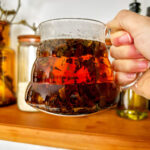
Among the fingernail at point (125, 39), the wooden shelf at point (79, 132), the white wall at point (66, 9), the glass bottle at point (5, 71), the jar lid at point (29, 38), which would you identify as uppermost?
the white wall at point (66, 9)

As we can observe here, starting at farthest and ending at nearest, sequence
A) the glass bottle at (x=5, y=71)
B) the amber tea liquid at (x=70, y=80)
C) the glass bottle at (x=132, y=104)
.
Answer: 1. the glass bottle at (x=5, y=71)
2. the glass bottle at (x=132, y=104)
3. the amber tea liquid at (x=70, y=80)

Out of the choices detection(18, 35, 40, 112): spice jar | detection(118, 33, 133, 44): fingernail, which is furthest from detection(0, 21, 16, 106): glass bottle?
detection(118, 33, 133, 44): fingernail

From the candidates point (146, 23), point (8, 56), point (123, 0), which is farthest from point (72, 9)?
point (146, 23)

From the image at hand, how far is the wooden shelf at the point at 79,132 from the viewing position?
35 centimetres

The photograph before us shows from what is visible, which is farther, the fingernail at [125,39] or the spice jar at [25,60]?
the spice jar at [25,60]

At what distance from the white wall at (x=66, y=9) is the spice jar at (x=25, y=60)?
0.18m

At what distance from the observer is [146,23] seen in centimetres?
30

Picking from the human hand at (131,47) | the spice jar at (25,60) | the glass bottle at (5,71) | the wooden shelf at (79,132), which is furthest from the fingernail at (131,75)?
the glass bottle at (5,71)

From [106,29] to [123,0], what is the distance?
0.39 meters

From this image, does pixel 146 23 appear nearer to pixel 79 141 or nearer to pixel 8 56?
pixel 79 141

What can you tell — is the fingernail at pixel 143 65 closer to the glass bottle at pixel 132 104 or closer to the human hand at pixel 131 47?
the human hand at pixel 131 47

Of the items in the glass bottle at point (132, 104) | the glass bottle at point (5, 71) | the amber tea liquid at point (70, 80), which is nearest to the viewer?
the amber tea liquid at point (70, 80)

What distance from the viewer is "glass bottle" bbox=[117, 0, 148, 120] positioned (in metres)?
0.51

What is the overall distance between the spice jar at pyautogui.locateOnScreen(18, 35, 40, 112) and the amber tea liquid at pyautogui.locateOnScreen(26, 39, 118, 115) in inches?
10.5
